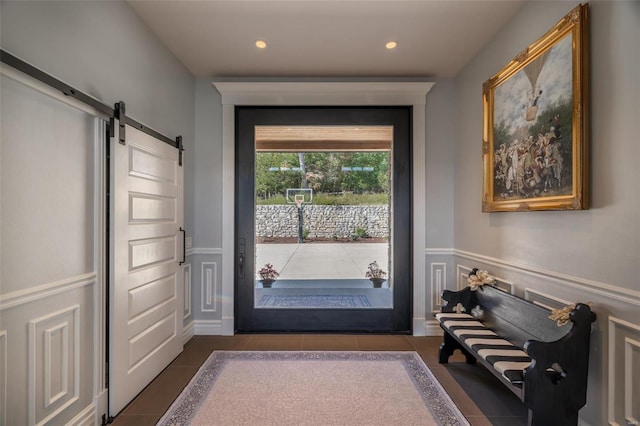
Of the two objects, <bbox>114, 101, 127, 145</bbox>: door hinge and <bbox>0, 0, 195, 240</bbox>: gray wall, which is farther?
<bbox>114, 101, 127, 145</bbox>: door hinge

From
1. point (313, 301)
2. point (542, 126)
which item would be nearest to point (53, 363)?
point (313, 301)

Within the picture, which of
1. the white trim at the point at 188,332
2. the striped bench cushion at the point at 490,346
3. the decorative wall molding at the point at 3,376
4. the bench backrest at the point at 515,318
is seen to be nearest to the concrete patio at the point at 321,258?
the white trim at the point at 188,332

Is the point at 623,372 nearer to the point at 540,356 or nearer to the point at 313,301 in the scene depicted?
the point at 540,356

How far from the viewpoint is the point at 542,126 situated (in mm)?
1952

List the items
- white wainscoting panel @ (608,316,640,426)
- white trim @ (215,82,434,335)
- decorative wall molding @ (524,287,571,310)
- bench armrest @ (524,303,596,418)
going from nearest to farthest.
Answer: white wainscoting panel @ (608,316,640,426), bench armrest @ (524,303,596,418), decorative wall molding @ (524,287,571,310), white trim @ (215,82,434,335)

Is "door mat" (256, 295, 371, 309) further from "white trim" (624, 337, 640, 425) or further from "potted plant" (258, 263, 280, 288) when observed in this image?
"white trim" (624, 337, 640, 425)

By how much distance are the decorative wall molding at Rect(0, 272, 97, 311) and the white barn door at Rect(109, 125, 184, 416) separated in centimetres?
18

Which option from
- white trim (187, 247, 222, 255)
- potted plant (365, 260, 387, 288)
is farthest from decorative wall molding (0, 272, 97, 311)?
potted plant (365, 260, 387, 288)

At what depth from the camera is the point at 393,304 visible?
3393 mm

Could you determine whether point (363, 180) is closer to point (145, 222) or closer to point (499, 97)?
point (499, 97)

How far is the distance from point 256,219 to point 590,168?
9.31 feet

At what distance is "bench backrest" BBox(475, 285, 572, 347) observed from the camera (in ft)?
5.88

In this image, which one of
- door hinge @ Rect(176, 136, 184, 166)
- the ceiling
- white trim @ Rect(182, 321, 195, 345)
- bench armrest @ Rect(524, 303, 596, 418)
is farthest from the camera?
white trim @ Rect(182, 321, 195, 345)

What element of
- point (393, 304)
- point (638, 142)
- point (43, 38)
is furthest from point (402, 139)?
point (43, 38)
